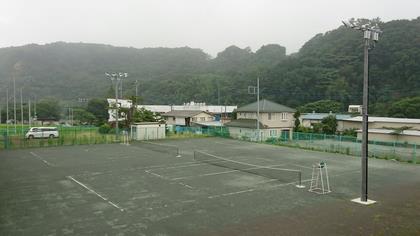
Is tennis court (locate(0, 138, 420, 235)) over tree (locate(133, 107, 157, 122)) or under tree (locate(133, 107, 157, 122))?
under

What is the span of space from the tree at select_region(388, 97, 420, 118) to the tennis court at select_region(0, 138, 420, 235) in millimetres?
32663

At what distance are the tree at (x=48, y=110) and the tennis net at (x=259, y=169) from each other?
6493 centimetres

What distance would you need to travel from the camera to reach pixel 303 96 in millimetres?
72875

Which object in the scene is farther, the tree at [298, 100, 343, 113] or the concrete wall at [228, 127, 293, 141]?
the tree at [298, 100, 343, 113]

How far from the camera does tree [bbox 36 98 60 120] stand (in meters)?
76.5

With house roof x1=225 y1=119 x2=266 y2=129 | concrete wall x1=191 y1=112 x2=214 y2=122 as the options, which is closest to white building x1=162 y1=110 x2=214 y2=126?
concrete wall x1=191 y1=112 x2=214 y2=122

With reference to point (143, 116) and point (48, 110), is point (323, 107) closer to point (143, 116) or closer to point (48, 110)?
point (143, 116)

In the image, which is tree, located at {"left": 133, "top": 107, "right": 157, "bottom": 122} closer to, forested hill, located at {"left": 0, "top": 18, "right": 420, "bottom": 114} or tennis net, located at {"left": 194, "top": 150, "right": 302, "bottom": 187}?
tennis net, located at {"left": 194, "top": 150, "right": 302, "bottom": 187}

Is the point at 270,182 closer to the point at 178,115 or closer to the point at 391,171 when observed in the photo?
the point at 391,171

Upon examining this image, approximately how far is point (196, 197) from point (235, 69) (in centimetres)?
8767

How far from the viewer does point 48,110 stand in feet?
255

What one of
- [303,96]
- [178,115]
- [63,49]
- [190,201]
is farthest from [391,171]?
[63,49]

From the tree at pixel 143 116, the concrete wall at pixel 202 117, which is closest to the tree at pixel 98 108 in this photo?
the concrete wall at pixel 202 117

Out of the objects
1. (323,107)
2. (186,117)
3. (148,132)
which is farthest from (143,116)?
(323,107)
